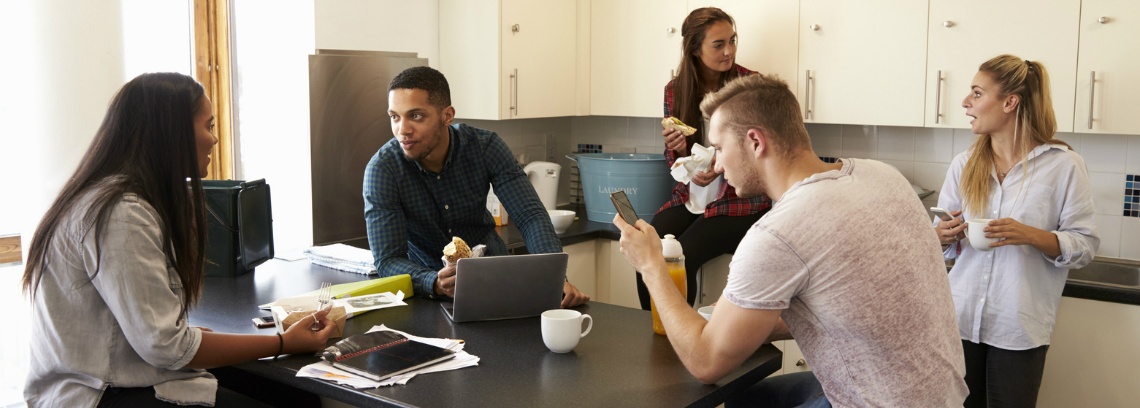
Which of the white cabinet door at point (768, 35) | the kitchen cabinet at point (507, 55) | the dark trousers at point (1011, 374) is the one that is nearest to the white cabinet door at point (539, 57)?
the kitchen cabinet at point (507, 55)

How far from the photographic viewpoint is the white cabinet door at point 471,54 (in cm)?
340

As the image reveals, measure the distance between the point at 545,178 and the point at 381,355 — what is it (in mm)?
2218

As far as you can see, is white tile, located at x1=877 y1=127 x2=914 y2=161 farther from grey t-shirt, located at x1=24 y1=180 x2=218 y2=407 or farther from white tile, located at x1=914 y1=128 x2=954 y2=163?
grey t-shirt, located at x1=24 y1=180 x2=218 y2=407

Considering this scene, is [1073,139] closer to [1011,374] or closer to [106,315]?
[1011,374]

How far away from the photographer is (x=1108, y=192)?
9.30 ft

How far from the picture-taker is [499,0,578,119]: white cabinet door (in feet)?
11.3

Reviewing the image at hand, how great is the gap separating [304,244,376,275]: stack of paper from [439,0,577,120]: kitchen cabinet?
1.19m

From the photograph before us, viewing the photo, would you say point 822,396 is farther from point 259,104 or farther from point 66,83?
point 259,104

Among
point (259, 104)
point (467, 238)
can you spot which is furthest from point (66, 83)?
point (467, 238)

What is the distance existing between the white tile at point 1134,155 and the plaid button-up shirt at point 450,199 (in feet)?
6.63

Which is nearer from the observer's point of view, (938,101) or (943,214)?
(943,214)

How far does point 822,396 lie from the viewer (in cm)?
152

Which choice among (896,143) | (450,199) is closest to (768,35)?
(896,143)

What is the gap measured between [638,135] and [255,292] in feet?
7.51
